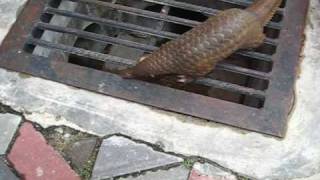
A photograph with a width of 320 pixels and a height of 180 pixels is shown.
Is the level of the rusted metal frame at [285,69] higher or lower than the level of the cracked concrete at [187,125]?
higher

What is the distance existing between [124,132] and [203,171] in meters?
0.31

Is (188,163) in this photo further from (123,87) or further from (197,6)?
(197,6)

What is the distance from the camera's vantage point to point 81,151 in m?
2.03

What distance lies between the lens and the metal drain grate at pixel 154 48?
6.81 feet

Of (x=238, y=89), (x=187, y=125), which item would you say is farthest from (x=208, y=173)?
A: (x=238, y=89)

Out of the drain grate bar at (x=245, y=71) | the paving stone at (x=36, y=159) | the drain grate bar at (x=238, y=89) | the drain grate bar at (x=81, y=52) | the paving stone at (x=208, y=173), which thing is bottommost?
the paving stone at (x=36, y=159)

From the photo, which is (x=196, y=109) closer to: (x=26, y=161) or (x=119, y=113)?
(x=119, y=113)

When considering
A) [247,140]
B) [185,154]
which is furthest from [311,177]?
[185,154]

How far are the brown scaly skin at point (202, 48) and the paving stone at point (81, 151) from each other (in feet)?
0.93

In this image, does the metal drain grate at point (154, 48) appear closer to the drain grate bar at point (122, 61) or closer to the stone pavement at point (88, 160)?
the drain grate bar at point (122, 61)

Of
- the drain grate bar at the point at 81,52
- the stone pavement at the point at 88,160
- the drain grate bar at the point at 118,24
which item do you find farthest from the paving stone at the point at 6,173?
the drain grate bar at the point at 118,24

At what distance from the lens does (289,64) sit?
2.18m

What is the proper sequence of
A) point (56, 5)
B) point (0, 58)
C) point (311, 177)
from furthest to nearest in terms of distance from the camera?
point (56, 5), point (0, 58), point (311, 177)

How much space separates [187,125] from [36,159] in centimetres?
53
